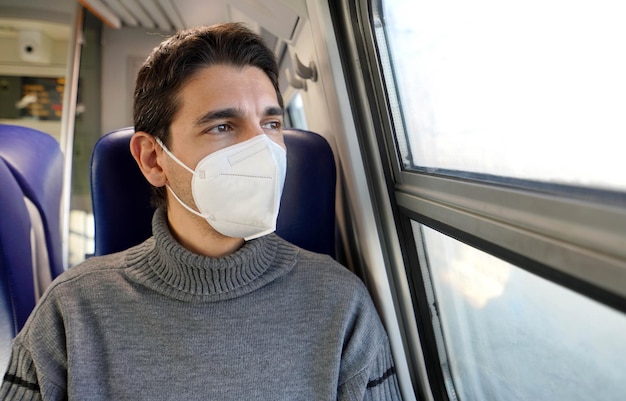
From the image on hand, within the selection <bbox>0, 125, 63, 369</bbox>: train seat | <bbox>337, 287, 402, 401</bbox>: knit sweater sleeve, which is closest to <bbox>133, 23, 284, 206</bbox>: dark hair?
<bbox>0, 125, 63, 369</bbox>: train seat

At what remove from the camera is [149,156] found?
3.89 feet

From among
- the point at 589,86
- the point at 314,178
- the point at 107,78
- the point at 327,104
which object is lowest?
the point at 314,178

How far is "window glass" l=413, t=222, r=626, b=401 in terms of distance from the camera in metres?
0.63

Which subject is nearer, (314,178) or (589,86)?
(589,86)

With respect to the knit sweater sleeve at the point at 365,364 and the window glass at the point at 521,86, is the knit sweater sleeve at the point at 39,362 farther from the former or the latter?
the window glass at the point at 521,86

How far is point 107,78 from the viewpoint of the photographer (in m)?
3.26

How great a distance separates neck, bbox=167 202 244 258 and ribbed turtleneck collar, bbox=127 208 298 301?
52 millimetres

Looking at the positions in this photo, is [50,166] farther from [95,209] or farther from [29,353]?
[29,353]

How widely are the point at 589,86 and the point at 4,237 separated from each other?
1.70 metres

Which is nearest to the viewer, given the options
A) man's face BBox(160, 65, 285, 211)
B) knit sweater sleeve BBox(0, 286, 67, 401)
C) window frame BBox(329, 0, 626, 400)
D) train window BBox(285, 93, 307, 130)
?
window frame BBox(329, 0, 626, 400)

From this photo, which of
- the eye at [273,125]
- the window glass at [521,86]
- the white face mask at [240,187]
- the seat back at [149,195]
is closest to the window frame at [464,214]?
the window glass at [521,86]

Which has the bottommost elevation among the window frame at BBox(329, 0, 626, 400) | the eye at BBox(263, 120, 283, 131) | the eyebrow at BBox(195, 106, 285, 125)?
the window frame at BBox(329, 0, 626, 400)

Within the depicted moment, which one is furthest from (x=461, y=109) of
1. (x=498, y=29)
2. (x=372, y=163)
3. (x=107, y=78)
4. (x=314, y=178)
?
(x=107, y=78)

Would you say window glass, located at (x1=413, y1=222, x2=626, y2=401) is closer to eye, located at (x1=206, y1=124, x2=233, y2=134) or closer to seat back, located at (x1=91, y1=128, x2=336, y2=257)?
seat back, located at (x1=91, y1=128, x2=336, y2=257)
